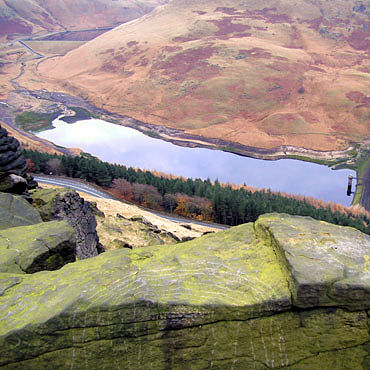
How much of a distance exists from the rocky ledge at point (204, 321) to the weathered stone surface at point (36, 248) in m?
2.57

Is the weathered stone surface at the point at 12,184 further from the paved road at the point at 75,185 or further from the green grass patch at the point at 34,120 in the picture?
the green grass patch at the point at 34,120

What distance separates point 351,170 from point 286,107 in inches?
1463

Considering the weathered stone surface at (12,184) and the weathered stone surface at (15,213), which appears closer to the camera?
the weathered stone surface at (15,213)

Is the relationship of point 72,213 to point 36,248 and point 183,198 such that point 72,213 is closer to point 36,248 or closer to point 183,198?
point 36,248

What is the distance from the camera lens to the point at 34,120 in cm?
12012

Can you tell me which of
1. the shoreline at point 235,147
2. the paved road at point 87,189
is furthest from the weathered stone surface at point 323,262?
the shoreline at point 235,147

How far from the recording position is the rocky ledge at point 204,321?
25.9 feet

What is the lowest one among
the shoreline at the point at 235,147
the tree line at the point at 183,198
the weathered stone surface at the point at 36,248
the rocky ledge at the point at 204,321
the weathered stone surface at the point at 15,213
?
the shoreline at the point at 235,147

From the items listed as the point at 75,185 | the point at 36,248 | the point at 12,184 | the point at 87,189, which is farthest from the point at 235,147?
the point at 36,248

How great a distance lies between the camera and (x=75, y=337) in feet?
26.0

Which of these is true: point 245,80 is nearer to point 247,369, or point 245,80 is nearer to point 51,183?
point 51,183

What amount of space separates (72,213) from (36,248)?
10358 mm

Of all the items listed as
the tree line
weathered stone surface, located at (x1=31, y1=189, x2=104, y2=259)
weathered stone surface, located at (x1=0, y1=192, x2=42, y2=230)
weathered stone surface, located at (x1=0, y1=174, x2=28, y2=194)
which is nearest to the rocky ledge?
weathered stone surface, located at (x1=0, y1=192, x2=42, y2=230)

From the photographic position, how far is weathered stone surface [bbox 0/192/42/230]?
15695mm
